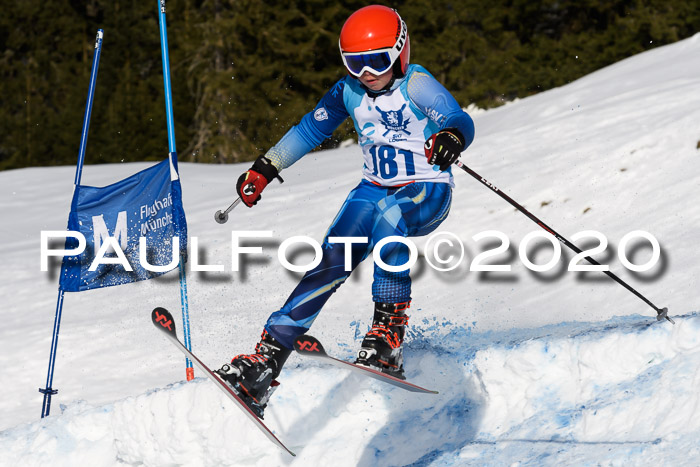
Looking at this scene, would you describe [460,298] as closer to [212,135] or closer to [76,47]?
[212,135]

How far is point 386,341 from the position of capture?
4434mm

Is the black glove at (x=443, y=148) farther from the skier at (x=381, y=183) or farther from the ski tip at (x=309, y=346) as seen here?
the ski tip at (x=309, y=346)

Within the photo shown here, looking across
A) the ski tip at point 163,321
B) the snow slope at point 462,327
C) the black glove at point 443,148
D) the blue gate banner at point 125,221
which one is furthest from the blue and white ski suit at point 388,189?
the blue gate banner at point 125,221

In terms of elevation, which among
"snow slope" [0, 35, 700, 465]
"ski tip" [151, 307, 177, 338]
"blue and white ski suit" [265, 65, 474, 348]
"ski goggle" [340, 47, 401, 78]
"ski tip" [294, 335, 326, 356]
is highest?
"ski goggle" [340, 47, 401, 78]

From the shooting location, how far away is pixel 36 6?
38.2 meters

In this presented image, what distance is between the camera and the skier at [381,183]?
429cm

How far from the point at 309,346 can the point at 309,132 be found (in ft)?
4.51

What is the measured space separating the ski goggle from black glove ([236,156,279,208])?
0.77 m

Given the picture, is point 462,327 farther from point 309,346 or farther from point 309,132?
point 309,346

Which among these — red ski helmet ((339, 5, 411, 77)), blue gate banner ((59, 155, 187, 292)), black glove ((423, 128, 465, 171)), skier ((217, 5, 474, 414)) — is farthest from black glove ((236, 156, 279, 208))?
blue gate banner ((59, 155, 187, 292))

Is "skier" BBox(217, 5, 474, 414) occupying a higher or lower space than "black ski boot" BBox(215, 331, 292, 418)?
higher

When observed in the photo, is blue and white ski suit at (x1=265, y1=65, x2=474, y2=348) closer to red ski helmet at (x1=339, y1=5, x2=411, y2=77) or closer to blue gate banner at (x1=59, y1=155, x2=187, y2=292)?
red ski helmet at (x1=339, y1=5, x2=411, y2=77)

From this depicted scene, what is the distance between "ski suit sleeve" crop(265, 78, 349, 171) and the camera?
480 centimetres

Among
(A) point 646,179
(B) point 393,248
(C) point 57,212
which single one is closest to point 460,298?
(A) point 646,179
